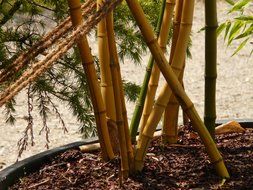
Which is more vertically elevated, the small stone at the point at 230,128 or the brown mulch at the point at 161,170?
the small stone at the point at 230,128

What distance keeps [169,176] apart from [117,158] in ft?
0.44

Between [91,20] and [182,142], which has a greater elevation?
[91,20]

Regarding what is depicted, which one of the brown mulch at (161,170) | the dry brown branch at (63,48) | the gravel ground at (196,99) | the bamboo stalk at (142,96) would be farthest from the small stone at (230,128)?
the gravel ground at (196,99)

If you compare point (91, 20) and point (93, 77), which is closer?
point (91, 20)

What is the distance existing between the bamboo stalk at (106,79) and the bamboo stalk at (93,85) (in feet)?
0.12

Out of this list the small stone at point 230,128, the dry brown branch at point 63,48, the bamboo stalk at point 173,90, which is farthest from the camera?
the small stone at point 230,128

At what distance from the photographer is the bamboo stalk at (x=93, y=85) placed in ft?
3.57

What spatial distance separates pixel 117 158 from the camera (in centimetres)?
126

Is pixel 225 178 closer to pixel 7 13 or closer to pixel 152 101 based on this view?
pixel 152 101

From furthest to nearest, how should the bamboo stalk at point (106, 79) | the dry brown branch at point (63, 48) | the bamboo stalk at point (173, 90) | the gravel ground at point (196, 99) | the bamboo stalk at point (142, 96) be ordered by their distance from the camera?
the gravel ground at point (196, 99)
the bamboo stalk at point (142, 96)
the bamboo stalk at point (106, 79)
the bamboo stalk at point (173, 90)
the dry brown branch at point (63, 48)

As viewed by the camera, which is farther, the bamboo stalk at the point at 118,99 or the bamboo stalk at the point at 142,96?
the bamboo stalk at the point at 142,96

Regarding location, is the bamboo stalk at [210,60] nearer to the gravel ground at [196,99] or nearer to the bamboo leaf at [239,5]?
the bamboo leaf at [239,5]

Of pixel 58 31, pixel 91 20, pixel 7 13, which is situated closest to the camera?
pixel 91 20

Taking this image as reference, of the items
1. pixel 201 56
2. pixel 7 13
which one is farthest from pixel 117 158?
pixel 201 56
